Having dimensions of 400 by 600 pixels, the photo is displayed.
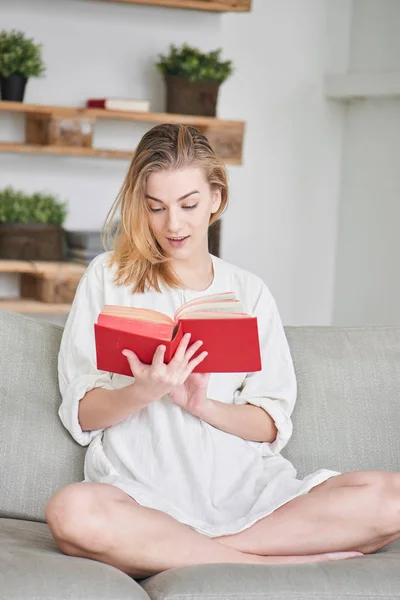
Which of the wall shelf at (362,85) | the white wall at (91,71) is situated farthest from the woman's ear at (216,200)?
the wall shelf at (362,85)

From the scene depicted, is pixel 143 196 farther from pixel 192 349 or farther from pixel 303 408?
pixel 303 408

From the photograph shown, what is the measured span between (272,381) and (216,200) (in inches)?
17.0

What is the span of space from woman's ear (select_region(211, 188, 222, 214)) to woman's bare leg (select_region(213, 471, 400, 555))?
0.71m

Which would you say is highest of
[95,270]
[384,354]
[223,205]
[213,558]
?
[223,205]

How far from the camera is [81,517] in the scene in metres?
1.73

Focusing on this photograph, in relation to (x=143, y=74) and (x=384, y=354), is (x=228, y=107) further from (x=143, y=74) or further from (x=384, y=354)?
(x=384, y=354)

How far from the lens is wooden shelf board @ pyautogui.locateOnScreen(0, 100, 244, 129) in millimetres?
3807

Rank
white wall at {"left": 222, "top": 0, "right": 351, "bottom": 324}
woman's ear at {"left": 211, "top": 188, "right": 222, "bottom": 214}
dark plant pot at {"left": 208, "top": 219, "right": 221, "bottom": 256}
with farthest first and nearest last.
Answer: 1. white wall at {"left": 222, "top": 0, "right": 351, "bottom": 324}
2. dark plant pot at {"left": 208, "top": 219, "right": 221, "bottom": 256}
3. woman's ear at {"left": 211, "top": 188, "right": 222, "bottom": 214}

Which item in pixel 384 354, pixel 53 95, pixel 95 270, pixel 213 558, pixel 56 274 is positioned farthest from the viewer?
pixel 53 95

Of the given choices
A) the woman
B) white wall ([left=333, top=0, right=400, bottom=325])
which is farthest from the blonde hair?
white wall ([left=333, top=0, right=400, bottom=325])

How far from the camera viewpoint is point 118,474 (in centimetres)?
200

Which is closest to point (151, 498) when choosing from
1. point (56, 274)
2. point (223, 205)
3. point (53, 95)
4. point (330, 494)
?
point (330, 494)

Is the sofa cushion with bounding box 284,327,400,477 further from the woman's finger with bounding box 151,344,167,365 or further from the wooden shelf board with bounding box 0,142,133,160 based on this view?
the wooden shelf board with bounding box 0,142,133,160

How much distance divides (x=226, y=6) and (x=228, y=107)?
508mm
